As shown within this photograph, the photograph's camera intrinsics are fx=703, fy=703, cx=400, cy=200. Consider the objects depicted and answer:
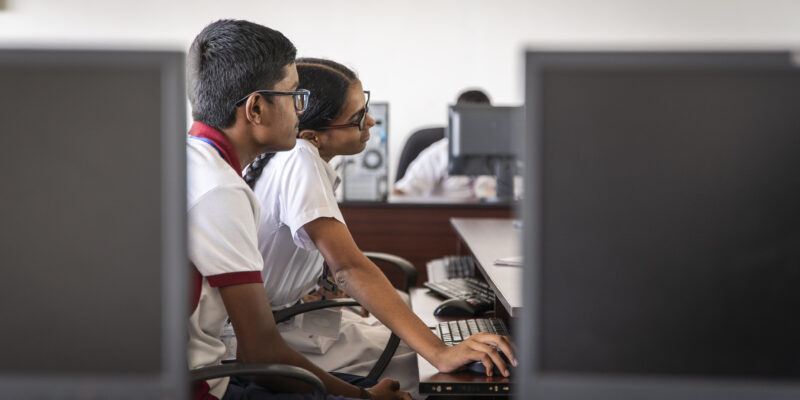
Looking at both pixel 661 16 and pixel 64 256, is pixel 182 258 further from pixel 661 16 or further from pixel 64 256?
pixel 661 16

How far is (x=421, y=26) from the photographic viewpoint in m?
5.92

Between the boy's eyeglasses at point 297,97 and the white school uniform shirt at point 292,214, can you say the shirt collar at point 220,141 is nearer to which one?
the boy's eyeglasses at point 297,97

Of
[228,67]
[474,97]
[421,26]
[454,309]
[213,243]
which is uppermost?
[421,26]

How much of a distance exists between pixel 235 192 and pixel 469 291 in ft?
3.94

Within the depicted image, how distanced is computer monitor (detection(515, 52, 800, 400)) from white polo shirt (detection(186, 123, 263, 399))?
0.61m

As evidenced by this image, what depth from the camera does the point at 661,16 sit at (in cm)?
594

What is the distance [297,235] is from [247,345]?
386 millimetres

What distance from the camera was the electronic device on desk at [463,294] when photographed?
2.01 meters

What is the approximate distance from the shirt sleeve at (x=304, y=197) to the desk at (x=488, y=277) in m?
0.37

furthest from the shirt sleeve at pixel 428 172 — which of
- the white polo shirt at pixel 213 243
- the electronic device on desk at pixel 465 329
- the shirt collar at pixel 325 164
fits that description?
the white polo shirt at pixel 213 243

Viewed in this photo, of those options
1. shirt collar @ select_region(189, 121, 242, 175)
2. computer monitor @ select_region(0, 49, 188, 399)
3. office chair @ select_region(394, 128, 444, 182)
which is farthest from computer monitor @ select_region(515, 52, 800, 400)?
office chair @ select_region(394, 128, 444, 182)

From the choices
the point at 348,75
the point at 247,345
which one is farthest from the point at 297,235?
the point at 348,75

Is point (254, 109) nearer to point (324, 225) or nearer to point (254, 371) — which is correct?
point (324, 225)

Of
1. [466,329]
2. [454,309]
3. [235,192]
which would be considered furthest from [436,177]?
[235,192]
